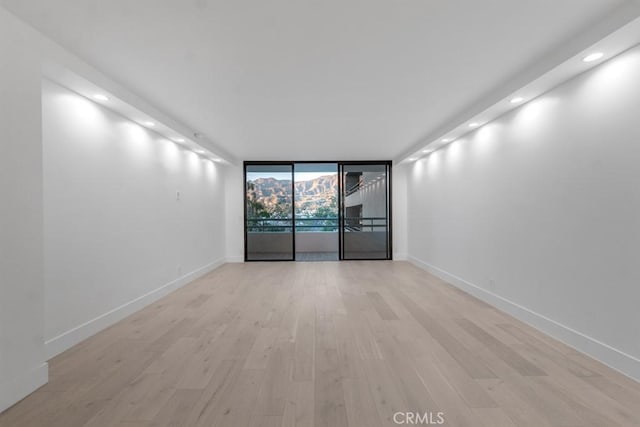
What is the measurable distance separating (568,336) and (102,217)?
15.1 ft

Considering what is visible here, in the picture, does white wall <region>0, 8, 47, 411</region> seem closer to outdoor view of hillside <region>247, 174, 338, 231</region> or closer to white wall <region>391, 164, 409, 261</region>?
outdoor view of hillside <region>247, 174, 338, 231</region>

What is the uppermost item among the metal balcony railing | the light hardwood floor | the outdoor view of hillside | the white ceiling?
the white ceiling

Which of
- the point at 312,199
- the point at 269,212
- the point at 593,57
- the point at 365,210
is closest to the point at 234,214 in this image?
the point at 269,212

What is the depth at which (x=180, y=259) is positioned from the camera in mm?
4734

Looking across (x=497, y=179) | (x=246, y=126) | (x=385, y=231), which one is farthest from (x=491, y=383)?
(x=385, y=231)

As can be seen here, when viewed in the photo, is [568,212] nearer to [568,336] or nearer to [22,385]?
[568,336]

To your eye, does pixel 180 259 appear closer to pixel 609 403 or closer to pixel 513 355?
pixel 513 355

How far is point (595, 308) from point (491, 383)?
1.17 meters

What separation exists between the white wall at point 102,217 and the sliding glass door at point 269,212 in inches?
97.0

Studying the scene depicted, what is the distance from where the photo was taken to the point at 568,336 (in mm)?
2553

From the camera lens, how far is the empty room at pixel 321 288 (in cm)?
183

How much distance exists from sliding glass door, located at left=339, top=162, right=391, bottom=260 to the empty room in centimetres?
283

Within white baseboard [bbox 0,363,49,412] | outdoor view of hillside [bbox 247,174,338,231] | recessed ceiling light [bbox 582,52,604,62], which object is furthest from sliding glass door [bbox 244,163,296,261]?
recessed ceiling light [bbox 582,52,604,62]

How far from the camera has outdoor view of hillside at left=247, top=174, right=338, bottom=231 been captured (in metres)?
7.28
